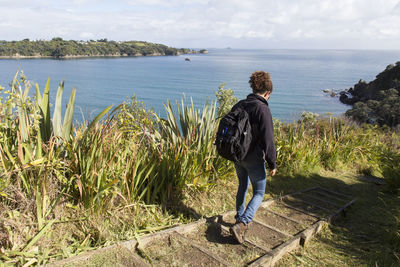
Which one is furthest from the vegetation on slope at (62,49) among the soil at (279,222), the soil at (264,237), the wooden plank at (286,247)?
the wooden plank at (286,247)

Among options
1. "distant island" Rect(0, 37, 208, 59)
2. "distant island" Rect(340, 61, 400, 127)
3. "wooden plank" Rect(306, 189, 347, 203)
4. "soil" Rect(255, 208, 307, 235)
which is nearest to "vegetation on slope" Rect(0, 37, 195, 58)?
"distant island" Rect(0, 37, 208, 59)

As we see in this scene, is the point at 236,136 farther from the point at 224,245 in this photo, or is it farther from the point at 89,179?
the point at 89,179

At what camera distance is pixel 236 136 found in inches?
115

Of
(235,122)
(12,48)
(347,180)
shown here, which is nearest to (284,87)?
(347,180)

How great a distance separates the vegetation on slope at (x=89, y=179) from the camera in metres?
2.65

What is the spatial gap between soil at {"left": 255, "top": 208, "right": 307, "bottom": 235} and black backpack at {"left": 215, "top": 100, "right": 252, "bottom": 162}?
1247 mm

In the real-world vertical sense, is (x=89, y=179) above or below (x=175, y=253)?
above

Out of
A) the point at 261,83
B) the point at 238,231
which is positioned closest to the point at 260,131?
the point at 261,83

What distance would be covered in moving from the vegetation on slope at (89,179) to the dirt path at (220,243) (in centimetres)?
20

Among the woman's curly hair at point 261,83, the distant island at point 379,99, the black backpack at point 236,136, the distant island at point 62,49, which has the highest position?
the distant island at point 62,49

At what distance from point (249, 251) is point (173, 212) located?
1121 millimetres

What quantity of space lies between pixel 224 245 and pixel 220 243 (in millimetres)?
54

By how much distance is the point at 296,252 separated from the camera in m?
3.18

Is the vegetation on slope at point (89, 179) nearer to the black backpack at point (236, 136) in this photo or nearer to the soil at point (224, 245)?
the soil at point (224, 245)
